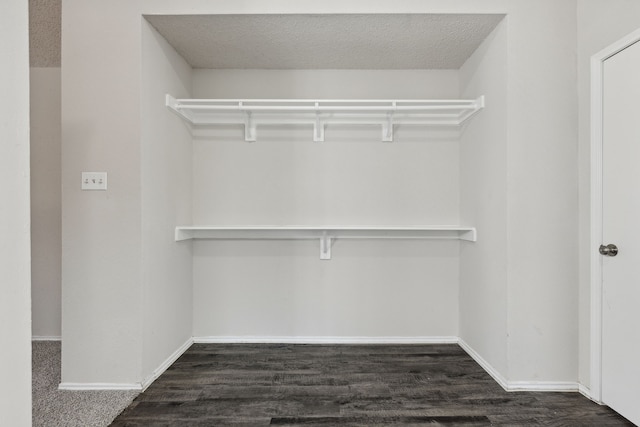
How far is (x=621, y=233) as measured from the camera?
1929 mm

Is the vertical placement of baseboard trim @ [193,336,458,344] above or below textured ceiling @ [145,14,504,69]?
below

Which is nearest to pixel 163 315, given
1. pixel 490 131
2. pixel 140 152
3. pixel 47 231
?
pixel 140 152

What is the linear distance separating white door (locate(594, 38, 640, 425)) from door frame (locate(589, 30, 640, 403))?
24mm

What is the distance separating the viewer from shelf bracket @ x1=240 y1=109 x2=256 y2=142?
2.97 metres

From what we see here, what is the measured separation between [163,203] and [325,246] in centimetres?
127

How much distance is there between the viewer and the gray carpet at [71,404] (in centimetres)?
191

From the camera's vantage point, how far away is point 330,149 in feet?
10.00

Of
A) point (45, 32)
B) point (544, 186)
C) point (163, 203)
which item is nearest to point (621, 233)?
point (544, 186)

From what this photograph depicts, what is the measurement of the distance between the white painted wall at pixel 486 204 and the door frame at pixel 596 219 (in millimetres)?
448

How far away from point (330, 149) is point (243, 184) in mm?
779

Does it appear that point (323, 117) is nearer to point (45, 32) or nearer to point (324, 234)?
point (324, 234)

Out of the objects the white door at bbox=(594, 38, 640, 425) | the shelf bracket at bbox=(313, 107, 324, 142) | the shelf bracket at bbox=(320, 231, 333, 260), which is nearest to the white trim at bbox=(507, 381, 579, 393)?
the white door at bbox=(594, 38, 640, 425)

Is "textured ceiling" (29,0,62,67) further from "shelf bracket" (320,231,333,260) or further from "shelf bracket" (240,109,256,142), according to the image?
"shelf bracket" (320,231,333,260)

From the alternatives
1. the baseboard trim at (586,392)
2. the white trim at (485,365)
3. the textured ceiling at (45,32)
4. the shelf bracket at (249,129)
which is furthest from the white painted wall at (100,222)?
the baseboard trim at (586,392)
